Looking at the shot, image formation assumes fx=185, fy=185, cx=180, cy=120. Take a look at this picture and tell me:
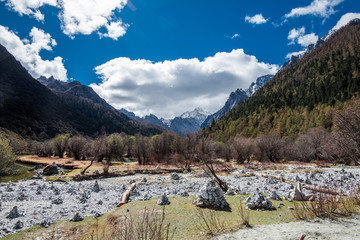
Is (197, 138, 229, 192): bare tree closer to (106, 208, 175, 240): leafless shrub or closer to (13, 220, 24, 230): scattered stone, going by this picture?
(106, 208, 175, 240): leafless shrub

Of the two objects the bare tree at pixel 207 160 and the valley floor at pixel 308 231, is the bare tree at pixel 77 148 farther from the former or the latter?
the valley floor at pixel 308 231

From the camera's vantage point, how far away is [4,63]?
565 feet

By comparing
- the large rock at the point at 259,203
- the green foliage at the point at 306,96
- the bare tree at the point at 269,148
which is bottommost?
the large rock at the point at 259,203

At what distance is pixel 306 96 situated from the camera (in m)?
114

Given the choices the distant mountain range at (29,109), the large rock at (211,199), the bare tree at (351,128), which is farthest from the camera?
the distant mountain range at (29,109)

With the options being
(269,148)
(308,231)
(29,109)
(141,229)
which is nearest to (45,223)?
(141,229)

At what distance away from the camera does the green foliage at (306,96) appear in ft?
309

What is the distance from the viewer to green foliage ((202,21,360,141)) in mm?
94250

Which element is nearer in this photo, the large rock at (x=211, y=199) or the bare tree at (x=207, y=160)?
the large rock at (x=211, y=199)

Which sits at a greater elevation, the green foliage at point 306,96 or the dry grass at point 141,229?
the green foliage at point 306,96

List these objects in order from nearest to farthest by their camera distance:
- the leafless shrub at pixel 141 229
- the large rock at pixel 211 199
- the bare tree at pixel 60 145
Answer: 1. the leafless shrub at pixel 141 229
2. the large rock at pixel 211 199
3. the bare tree at pixel 60 145

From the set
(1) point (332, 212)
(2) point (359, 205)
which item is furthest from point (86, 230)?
(2) point (359, 205)

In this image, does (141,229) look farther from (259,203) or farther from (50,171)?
(50,171)

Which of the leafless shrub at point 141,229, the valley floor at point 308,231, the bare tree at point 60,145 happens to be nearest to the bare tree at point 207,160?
A: the valley floor at point 308,231
